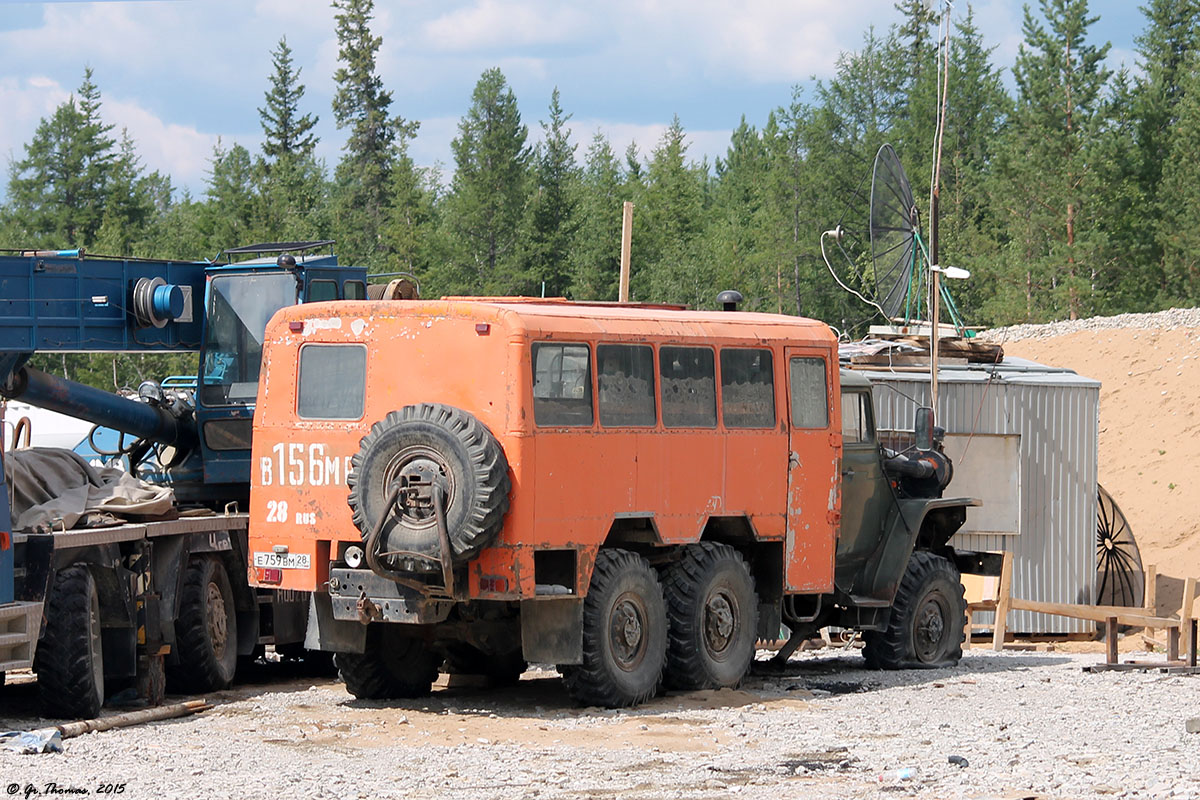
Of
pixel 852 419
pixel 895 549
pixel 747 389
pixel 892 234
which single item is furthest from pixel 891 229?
pixel 747 389

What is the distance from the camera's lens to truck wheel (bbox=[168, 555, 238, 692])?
1488 cm

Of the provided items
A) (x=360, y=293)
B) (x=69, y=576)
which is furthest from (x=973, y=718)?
(x=360, y=293)

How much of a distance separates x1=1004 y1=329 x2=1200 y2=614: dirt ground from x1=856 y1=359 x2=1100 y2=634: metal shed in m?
3.91

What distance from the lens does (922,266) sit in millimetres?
27797

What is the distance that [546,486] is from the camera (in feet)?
40.2

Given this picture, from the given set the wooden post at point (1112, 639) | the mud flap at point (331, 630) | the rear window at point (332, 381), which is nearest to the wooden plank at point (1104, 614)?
the wooden post at point (1112, 639)

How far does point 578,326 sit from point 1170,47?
206 feet

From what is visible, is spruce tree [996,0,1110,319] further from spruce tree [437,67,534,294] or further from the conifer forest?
spruce tree [437,67,534,294]

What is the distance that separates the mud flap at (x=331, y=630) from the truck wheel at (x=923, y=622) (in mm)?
5491

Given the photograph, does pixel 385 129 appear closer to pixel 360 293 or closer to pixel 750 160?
pixel 750 160

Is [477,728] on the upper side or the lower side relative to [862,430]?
lower

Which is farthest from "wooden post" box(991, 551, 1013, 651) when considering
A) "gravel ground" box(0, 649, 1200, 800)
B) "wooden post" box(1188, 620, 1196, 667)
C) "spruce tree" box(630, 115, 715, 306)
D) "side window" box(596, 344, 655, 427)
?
"spruce tree" box(630, 115, 715, 306)

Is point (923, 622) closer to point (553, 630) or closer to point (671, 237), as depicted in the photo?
point (553, 630)

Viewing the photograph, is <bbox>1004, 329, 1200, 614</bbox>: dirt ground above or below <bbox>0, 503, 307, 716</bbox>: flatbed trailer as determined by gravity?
above
